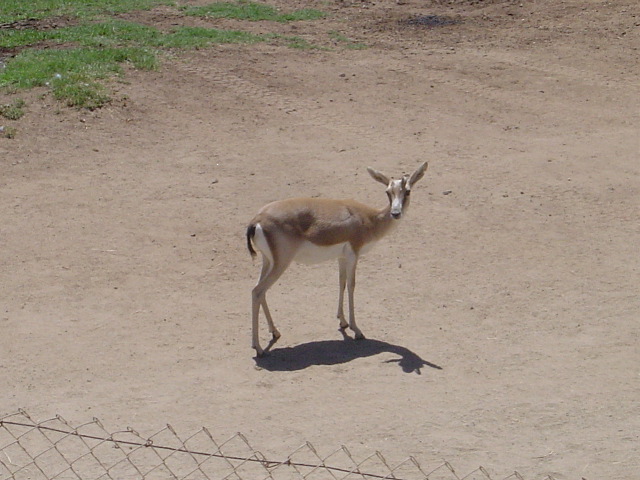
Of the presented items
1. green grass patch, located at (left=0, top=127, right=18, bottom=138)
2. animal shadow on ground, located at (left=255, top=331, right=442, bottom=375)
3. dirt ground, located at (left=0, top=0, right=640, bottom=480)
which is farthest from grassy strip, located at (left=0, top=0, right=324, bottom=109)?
animal shadow on ground, located at (left=255, top=331, right=442, bottom=375)

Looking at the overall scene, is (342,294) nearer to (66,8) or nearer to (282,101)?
(282,101)

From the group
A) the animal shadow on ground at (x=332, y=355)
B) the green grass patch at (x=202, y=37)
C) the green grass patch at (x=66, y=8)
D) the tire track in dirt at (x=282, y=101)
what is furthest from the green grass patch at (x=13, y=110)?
the animal shadow on ground at (x=332, y=355)

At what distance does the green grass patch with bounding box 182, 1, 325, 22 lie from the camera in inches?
858

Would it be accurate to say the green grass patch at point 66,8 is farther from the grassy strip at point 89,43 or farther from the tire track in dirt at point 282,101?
the tire track in dirt at point 282,101

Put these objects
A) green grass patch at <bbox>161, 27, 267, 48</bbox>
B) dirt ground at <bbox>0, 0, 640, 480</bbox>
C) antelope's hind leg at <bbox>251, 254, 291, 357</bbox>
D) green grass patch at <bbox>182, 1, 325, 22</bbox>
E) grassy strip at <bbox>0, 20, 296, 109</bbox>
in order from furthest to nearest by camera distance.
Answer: green grass patch at <bbox>182, 1, 325, 22</bbox> → green grass patch at <bbox>161, 27, 267, 48</bbox> → grassy strip at <bbox>0, 20, 296, 109</bbox> → antelope's hind leg at <bbox>251, 254, 291, 357</bbox> → dirt ground at <bbox>0, 0, 640, 480</bbox>

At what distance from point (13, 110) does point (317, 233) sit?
7859mm

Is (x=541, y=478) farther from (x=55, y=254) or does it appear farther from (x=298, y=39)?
(x=298, y=39)

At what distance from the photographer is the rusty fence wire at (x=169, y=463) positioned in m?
7.08

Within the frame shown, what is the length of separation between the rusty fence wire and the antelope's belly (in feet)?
7.30

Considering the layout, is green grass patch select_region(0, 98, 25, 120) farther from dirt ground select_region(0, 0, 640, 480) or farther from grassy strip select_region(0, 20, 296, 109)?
grassy strip select_region(0, 20, 296, 109)

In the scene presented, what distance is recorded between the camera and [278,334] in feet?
31.6

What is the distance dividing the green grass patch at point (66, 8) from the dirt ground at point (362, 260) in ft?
15.4

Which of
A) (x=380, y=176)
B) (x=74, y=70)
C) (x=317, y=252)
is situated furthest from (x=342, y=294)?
(x=74, y=70)

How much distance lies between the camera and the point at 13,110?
1536 cm
